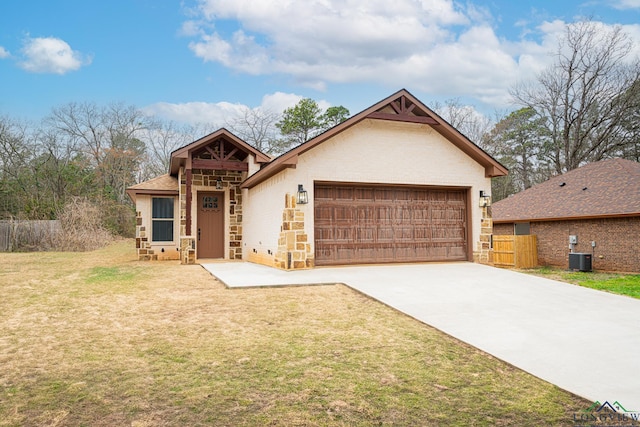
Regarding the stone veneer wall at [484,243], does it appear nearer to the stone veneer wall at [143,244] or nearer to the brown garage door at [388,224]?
the brown garage door at [388,224]

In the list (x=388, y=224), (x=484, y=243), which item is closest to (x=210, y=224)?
(x=388, y=224)

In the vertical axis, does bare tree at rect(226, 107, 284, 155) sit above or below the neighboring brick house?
above

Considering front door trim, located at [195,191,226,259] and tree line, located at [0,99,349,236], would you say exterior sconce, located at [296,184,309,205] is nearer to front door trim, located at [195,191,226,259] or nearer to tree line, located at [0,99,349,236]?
front door trim, located at [195,191,226,259]

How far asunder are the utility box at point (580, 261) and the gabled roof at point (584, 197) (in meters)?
1.48

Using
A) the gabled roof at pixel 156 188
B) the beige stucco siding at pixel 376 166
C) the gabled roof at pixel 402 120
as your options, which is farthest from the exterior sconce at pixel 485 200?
the gabled roof at pixel 156 188

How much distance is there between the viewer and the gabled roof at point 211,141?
1294 cm

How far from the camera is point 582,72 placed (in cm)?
→ 2488

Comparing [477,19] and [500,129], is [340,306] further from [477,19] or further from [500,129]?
[500,129]

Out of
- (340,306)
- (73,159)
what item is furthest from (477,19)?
(73,159)

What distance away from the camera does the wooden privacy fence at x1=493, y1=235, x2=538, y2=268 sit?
16797mm

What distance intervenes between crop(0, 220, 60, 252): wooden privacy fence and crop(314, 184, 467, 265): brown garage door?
1606 cm

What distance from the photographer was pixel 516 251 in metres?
16.8

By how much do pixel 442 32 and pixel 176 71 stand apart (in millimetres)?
17867

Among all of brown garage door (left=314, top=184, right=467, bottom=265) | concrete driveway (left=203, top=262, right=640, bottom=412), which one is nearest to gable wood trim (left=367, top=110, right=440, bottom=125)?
brown garage door (left=314, top=184, right=467, bottom=265)
